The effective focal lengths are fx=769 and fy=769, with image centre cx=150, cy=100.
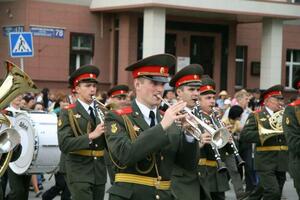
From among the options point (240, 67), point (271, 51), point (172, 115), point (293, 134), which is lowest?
point (293, 134)

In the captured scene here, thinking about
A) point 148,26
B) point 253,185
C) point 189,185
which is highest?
point 148,26

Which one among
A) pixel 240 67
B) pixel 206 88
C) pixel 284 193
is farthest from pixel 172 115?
pixel 240 67

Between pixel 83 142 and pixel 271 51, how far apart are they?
21620 mm

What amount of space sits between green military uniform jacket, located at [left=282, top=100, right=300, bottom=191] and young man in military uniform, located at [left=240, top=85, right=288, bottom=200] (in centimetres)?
185

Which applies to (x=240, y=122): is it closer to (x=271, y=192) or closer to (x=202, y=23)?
(x=271, y=192)

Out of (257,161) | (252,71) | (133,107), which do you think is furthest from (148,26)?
(133,107)

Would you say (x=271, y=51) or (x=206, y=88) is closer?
(x=206, y=88)

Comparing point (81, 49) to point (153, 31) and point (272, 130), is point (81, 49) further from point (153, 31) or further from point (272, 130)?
point (272, 130)

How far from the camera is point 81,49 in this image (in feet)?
93.1

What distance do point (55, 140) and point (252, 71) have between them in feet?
72.3

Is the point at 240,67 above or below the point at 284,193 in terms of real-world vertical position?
above

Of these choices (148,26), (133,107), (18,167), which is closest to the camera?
(133,107)

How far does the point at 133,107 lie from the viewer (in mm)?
6449

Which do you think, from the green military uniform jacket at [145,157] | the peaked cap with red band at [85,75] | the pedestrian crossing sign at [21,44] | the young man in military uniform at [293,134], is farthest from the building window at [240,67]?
the green military uniform jacket at [145,157]
